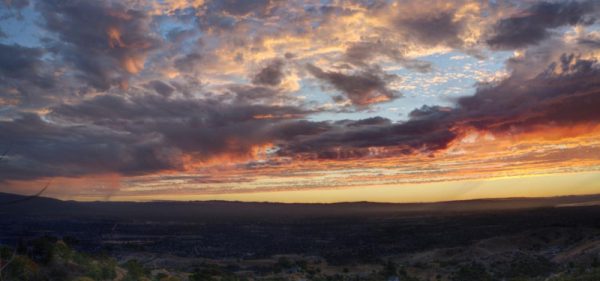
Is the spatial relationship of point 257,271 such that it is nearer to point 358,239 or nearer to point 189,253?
point 189,253

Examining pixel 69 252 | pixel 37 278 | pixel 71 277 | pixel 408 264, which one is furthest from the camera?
pixel 408 264

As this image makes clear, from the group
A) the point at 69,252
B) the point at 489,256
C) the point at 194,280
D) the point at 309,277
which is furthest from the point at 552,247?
the point at 69,252

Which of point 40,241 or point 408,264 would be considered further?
point 408,264

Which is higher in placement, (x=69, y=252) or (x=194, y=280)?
(x=69, y=252)

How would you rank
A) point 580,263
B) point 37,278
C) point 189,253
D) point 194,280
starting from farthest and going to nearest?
point 189,253 < point 580,263 < point 194,280 < point 37,278

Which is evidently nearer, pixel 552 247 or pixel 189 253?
pixel 552 247

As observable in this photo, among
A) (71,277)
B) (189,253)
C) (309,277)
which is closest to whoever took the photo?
(71,277)

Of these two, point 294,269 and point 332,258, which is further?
point 332,258

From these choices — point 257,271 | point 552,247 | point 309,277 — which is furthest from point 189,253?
point 552,247

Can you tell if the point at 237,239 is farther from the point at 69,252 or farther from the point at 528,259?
the point at 69,252
